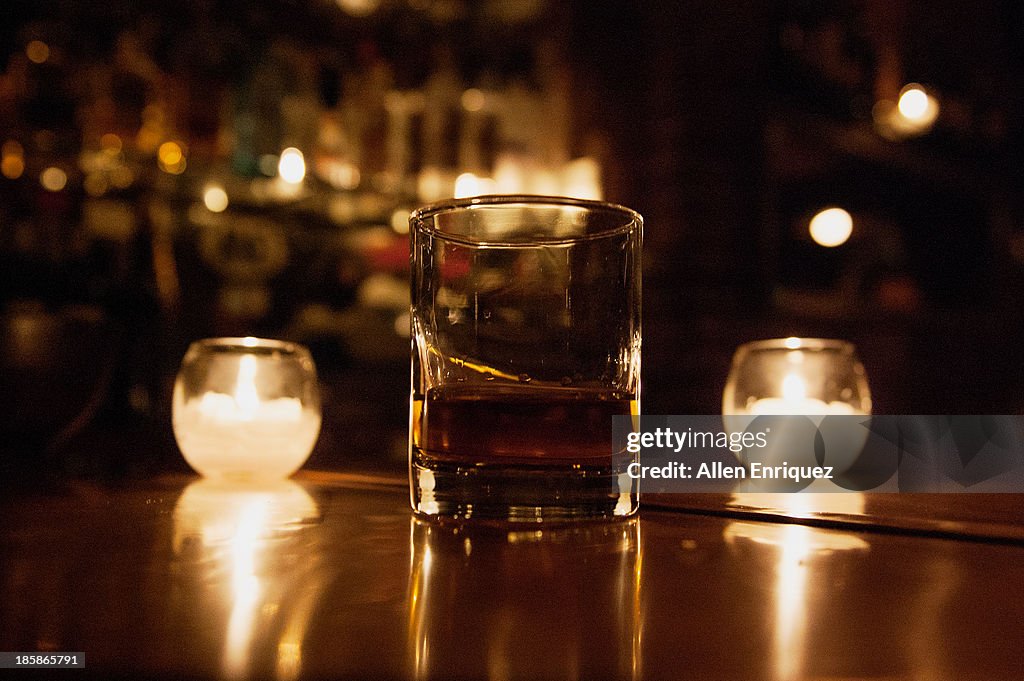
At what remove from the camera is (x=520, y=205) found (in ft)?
1.53

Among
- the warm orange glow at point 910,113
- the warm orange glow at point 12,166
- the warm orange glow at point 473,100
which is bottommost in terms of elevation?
the warm orange glow at point 12,166

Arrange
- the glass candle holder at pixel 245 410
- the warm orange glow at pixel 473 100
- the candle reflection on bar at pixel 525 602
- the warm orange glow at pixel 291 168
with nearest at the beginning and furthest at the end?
1. the candle reflection on bar at pixel 525 602
2. the glass candle holder at pixel 245 410
3. the warm orange glow at pixel 291 168
4. the warm orange glow at pixel 473 100

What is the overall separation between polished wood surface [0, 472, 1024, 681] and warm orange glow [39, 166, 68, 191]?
4.20ft

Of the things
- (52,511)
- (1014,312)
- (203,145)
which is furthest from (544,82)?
(52,511)

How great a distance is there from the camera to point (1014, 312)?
70.4 inches

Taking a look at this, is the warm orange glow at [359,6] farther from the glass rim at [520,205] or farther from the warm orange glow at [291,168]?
the glass rim at [520,205]

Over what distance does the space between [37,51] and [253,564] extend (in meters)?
1.62

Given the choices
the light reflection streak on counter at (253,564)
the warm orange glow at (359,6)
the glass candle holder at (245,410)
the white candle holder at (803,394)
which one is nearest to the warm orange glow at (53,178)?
the warm orange glow at (359,6)

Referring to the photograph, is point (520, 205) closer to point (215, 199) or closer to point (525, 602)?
point (525, 602)

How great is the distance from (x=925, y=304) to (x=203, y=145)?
1.54 metres

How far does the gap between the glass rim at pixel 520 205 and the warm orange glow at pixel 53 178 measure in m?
1.36

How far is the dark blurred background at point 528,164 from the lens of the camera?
1.58 meters

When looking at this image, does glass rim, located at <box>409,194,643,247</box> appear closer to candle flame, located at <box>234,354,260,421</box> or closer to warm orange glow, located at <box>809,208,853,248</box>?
candle flame, located at <box>234,354,260,421</box>

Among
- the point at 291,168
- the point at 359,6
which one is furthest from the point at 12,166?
the point at 359,6
